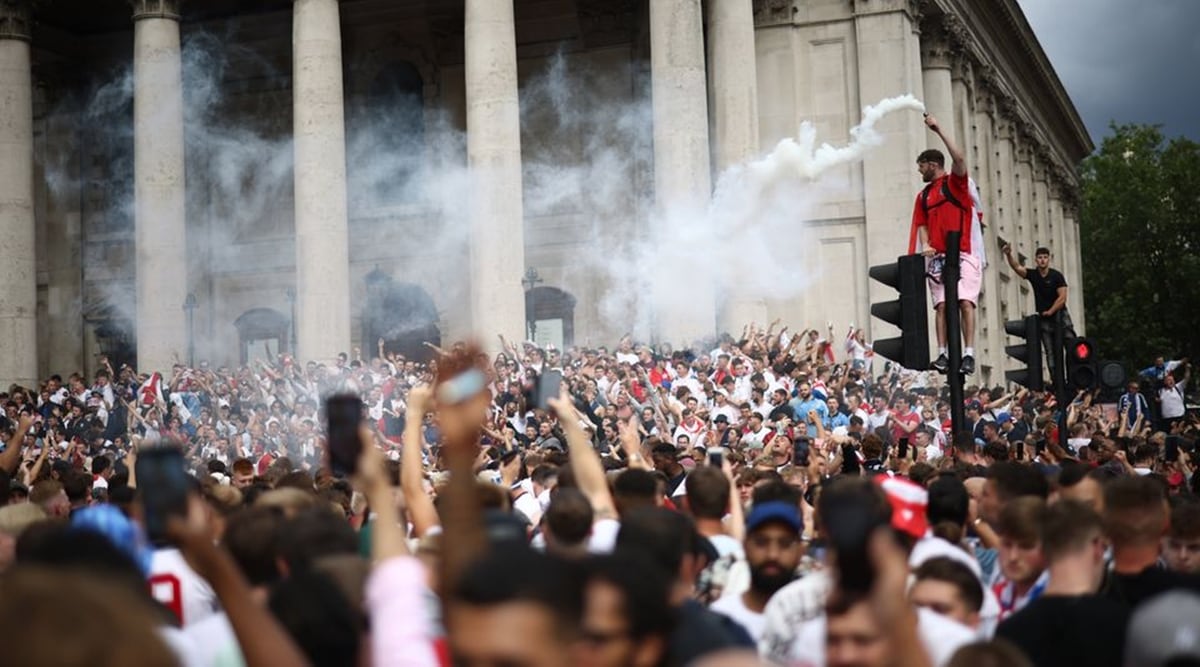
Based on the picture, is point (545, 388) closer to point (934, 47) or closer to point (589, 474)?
point (589, 474)

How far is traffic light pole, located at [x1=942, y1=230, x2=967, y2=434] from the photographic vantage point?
12.2 meters

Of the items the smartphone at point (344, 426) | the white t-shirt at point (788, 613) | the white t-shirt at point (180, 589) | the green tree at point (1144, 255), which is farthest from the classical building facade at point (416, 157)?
the green tree at point (1144, 255)

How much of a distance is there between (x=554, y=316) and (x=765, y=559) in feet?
102

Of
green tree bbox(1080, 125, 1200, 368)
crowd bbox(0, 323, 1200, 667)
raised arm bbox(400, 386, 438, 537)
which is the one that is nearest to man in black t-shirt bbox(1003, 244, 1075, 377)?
crowd bbox(0, 323, 1200, 667)

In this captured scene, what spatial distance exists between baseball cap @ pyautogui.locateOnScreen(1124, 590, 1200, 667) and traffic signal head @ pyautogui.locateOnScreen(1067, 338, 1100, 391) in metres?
12.2

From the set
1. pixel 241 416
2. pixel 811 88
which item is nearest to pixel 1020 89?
pixel 811 88

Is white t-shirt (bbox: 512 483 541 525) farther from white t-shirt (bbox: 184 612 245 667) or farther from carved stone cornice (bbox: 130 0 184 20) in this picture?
carved stone cornice (bbox: 130 0 184 20)

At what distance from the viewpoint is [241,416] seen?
27.2 metres

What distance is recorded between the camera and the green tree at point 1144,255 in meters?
81.8

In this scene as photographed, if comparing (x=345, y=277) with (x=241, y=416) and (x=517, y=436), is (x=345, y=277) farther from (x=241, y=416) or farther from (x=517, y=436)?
(x=517, y=436)

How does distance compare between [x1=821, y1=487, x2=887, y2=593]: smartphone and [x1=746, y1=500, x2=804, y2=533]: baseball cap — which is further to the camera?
[x1=746, y1=500, x2=804, y2=533]: baseball cap

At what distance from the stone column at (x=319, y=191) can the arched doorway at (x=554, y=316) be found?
6.65 metres

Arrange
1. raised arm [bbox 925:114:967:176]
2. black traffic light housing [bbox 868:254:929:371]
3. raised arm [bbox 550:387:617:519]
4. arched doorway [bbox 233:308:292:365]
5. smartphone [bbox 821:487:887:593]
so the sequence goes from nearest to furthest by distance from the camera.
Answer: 1. smartphone [bbox 821:487:887:593]
2. raised arm [bbox 550:387:617:519]
3. black traffic light housing [bbox 868:254:929:371]
4. raised arm [bbox 925:114:967:176]
5. arched doorway [bbox 233:308:292:365]

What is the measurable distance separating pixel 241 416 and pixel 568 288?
463 inches
